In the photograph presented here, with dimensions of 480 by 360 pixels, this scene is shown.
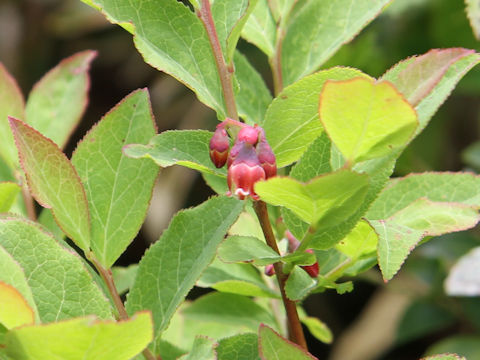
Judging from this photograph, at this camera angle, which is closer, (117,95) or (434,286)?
(434,286)

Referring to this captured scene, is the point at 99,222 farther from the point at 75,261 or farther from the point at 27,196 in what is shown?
the point at 27,196

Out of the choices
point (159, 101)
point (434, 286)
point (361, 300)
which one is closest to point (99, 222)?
point (434, 286)

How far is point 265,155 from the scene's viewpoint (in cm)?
60

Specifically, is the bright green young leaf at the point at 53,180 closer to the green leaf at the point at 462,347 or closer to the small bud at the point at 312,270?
the small bud at the point at 312,270

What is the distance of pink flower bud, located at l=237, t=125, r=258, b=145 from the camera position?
60 centimetres

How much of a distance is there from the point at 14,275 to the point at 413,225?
352 millimetres

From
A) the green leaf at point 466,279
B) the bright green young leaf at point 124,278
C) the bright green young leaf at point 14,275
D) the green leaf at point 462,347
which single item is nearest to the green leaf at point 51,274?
the bright green young leaf at point 14,275

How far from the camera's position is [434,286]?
166cm

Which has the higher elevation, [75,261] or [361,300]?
[75,261]

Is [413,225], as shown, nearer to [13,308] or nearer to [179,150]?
[179,150]

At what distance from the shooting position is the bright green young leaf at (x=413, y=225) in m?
0.60

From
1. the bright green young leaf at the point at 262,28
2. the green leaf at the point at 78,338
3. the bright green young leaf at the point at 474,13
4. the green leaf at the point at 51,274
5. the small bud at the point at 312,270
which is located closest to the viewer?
the green leaf at the point at 78,338

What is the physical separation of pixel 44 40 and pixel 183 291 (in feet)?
8.40

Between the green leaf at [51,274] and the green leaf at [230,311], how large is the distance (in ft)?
1.12
